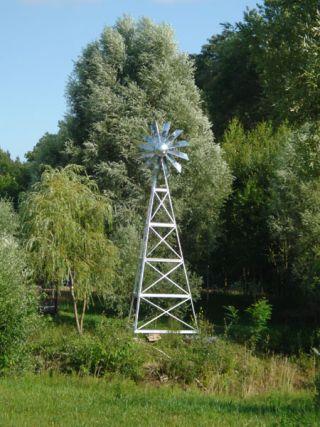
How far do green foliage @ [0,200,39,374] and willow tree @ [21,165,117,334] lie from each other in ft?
10.7

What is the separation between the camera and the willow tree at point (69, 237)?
822 inches

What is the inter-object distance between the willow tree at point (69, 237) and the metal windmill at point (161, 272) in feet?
4.23

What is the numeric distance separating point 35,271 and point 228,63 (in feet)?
89.5

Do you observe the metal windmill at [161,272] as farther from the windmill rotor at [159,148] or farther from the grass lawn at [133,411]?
the grass lawn at [133,411]

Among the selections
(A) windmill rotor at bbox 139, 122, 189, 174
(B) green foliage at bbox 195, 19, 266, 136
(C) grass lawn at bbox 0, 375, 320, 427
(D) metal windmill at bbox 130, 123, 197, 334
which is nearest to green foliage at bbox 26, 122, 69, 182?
(D) metal windmill at bbox 130, 123, 197, 334

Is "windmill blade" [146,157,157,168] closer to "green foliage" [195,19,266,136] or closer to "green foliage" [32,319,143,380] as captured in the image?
"green foliage" [32,319,143,380]

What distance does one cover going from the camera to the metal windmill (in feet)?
71.8

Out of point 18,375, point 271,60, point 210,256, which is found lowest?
point 18,375

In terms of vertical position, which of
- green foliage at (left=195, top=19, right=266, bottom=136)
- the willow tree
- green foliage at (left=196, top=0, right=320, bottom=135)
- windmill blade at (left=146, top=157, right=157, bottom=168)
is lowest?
the willow tree

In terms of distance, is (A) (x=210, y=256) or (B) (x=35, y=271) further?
(A) (x=210, y=256)

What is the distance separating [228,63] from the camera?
44.8 meters

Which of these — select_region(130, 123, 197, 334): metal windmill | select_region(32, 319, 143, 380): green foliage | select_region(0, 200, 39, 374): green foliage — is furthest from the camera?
select_region(130, 123, 197, 334): metal windmill

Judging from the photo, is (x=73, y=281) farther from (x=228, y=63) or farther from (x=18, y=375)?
(x=228, y=63)

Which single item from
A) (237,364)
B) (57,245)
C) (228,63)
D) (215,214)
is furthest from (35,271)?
(228,63)
